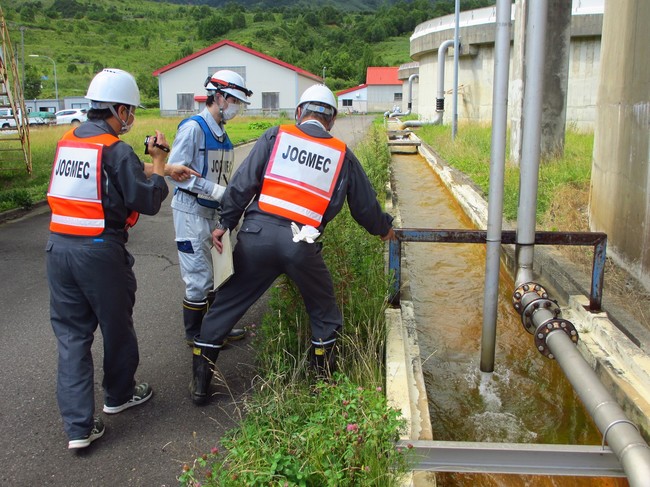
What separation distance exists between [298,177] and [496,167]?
1.43 metres

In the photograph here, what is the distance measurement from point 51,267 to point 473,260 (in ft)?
17.8

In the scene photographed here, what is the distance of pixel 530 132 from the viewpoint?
14.3 feet

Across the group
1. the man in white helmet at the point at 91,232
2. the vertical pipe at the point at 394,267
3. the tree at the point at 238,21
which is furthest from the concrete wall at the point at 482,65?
the tree at the point at 238,21

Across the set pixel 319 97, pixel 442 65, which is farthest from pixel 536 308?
pixel 442 65

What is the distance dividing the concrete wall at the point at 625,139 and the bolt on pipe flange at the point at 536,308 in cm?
165

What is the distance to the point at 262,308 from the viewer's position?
6.11m

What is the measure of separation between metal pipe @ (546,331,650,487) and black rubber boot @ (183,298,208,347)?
8.49 feet

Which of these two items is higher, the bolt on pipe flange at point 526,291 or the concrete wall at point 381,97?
the concrete wall at point 381,97

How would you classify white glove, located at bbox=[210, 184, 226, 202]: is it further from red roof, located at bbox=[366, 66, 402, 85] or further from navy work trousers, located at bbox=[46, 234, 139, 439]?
red roof, located at bbox=[366, 66, 402, 85]

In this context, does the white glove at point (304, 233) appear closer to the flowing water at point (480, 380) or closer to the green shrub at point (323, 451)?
the green shrub at point (323, 451)

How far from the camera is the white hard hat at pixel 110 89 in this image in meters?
3.79

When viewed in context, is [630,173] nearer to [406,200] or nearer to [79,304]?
[79,304]

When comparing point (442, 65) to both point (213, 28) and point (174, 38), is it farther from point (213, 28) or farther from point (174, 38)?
point (213, 28)

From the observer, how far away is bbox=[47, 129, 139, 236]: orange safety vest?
3.66m
